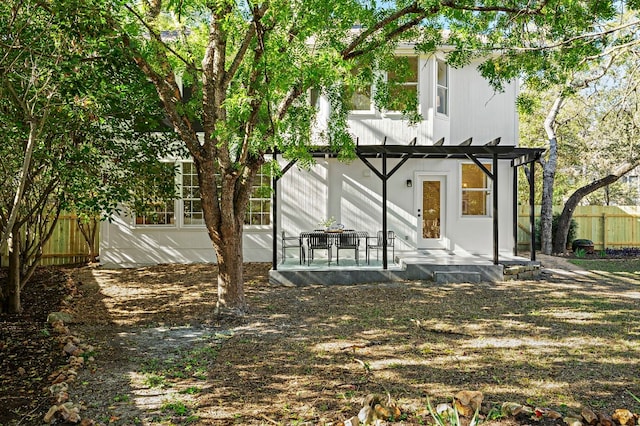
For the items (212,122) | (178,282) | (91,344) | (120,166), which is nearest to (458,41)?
(212,122)

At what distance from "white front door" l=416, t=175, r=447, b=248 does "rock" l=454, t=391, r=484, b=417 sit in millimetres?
9700

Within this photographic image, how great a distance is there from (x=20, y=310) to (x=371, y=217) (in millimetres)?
8220

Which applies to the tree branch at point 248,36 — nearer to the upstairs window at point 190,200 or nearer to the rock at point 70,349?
the rock at point 70,349

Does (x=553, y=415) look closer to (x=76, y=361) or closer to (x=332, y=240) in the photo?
(x=76, y=361)

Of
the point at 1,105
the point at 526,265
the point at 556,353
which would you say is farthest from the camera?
the point at 526,265

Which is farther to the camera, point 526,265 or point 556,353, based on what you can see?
point 526,265

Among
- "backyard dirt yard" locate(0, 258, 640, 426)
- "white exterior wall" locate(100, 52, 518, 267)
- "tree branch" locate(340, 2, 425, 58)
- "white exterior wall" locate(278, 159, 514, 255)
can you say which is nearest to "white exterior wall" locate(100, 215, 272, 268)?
"white exterior wall" locate(100, 52, 518, 267)

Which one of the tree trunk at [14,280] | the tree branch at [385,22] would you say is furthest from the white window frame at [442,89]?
the tree trunk at [14,280]

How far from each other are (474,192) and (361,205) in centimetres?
315

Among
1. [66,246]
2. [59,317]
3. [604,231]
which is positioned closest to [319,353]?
[59,317]

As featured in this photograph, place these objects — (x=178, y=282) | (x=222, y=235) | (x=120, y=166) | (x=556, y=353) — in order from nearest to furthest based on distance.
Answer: (x=556, y=353) < (x=222, y=235) < (x=120, y=166) < (x=178, y=282)

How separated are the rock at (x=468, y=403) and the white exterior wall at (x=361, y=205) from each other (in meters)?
9.32

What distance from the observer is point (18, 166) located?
6.89m

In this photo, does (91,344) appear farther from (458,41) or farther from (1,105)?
(458,41)
